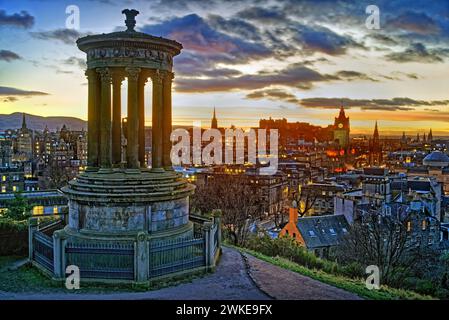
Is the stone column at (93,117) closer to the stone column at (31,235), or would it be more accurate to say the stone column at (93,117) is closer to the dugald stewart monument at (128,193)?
the dugald stewart monument at (128,193)

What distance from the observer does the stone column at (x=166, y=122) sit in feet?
60.3

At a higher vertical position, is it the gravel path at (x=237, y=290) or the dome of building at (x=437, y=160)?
the dome of building at (x=437, y=160)

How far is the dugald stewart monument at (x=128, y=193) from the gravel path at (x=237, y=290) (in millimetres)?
822

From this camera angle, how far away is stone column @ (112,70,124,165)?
17.7 metres

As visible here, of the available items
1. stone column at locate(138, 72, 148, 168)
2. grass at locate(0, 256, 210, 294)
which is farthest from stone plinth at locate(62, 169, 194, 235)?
grass at locate(0, 256, 210, 294)

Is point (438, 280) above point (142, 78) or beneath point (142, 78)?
beneath

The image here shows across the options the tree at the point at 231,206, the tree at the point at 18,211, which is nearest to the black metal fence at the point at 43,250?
the tree at the point at 231,206

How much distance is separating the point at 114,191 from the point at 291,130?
17571cm

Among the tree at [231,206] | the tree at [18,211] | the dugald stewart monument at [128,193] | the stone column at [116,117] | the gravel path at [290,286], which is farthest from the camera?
the tree at [231,206]

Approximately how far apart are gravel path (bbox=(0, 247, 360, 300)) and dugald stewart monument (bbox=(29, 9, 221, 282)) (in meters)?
0.82
